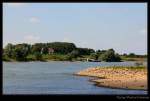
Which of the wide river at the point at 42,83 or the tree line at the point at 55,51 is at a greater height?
the tree line at the point at 55,51

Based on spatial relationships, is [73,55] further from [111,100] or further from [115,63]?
[111,100]

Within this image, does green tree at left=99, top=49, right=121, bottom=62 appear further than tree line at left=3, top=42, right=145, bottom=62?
Yes

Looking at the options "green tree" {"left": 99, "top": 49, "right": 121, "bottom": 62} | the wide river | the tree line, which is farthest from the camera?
the wide river

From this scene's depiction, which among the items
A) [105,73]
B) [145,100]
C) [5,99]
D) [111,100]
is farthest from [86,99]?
[105,73]

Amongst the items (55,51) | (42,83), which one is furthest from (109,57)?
(42,83)

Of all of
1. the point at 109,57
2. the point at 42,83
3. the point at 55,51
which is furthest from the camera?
the point at 42,83

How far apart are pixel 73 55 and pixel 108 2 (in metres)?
1.25

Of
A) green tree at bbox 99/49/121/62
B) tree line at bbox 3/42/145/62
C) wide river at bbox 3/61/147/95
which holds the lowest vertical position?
wide river at bbox 3/61/147/95

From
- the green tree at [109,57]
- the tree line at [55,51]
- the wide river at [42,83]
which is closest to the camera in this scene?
the tree line at [55,51]

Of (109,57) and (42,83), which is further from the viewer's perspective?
(42,83)

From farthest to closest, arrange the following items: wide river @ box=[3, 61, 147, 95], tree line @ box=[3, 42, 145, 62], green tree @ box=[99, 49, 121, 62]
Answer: wide river @ box=[3, 61, 147, 95], green tree @ box=[99, 49, 121, 62], tree line @ box=[3, 42, 145, 62]

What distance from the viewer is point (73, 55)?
361 centimetres

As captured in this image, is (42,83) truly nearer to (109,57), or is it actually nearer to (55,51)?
(109,57)

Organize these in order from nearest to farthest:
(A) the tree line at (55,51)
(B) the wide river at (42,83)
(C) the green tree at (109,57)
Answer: (A) the tree line at (55,51) → (C) the green tree at (109,57) → (B) the wide river at (42,83)
